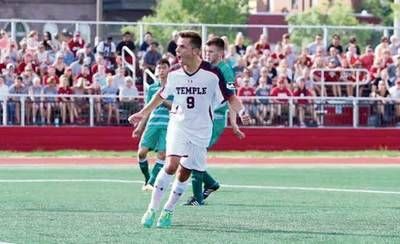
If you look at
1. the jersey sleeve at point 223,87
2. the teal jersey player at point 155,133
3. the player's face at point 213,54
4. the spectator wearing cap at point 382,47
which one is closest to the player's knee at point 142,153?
the teal jersey player at point 155,133

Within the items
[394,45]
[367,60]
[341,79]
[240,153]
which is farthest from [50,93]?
[394,45]

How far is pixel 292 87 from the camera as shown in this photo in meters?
29.4

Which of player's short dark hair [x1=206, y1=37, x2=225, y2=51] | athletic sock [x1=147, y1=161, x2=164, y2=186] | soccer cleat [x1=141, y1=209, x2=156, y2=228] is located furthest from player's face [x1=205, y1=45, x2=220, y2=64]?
soccer cleat [x1=141, y1=209, x2=156, y2=228]

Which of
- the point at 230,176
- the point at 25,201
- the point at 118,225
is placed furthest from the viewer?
the point at 230,176

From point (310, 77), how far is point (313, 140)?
1.54 m

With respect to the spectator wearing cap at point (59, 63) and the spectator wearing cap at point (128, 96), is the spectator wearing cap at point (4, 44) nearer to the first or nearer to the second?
the spectator wearing cap at point (59, 63)

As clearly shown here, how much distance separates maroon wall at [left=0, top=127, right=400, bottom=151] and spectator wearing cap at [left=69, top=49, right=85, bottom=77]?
1331 millimetres

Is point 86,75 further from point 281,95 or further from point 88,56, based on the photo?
point 281,95

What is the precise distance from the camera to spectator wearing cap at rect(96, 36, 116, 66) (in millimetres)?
29642

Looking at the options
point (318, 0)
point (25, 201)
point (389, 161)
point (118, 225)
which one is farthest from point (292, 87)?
point (318, 0)

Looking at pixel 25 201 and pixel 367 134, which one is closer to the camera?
pixel 25 201

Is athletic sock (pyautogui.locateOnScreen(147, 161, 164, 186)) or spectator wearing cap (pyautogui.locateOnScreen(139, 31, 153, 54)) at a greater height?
spectator wearing cap (pyautogui.locateOnScreen(139, 31, 153, 54))

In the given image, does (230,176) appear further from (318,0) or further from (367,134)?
(318,0)

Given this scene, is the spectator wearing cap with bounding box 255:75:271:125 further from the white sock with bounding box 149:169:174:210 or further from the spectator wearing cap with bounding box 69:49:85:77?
the white sock with bounding box 149:169:174:210
